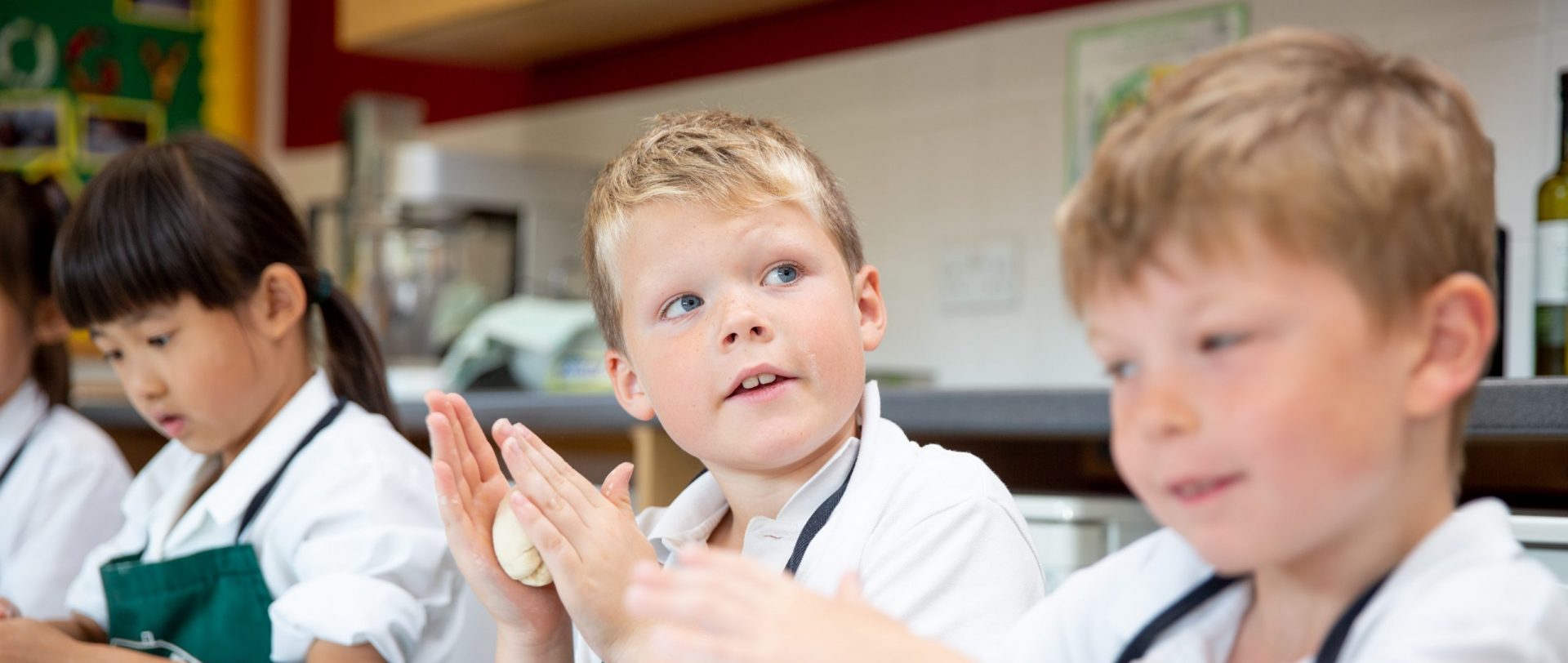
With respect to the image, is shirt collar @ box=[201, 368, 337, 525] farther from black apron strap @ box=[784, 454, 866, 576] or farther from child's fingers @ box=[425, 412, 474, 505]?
black apron strap @ box=[784, 454, 866, 576]

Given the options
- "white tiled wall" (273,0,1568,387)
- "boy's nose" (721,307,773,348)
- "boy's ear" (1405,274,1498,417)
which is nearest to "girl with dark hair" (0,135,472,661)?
"boy's nose" (721,307,773,348)

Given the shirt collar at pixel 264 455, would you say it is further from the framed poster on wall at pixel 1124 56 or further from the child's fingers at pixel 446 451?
the framed poster on wall at pixel 1124 56

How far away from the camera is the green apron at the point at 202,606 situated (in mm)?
1172

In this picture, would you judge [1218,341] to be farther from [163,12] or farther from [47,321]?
[163,12]

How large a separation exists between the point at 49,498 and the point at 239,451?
13.3 inches


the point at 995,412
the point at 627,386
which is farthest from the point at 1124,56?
the point at 627,386

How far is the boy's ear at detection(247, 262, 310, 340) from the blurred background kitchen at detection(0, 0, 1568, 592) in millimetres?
569

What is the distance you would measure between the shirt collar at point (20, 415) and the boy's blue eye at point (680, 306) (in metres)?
1.05

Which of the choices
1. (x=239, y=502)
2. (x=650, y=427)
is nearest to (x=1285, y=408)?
(x=239, y=502)

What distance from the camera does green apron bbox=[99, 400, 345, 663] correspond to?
3.84 feet

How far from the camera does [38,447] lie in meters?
1.64

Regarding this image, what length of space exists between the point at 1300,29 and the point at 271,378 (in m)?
1.02

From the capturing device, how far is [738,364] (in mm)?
932

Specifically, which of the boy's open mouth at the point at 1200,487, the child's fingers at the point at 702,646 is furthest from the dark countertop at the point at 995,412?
the child's fingers at the point at 702,646
